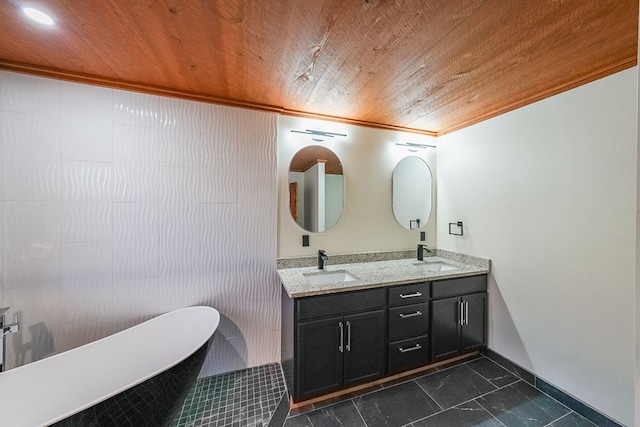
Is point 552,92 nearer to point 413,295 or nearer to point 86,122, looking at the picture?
point 413,295

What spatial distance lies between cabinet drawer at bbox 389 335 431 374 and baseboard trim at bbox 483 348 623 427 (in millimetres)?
709

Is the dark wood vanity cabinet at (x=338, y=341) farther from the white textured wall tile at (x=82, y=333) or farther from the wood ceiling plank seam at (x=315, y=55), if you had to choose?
the wood ceiling plank seam at (x=315, y=55)

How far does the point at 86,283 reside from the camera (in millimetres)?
1655

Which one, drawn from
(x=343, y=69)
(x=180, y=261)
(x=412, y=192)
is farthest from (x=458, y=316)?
(x=180, y=261)

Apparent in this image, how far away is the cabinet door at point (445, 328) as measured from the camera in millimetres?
1990

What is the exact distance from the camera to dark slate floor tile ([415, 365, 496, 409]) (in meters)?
1.72

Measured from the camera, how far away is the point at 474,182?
91.4 inches

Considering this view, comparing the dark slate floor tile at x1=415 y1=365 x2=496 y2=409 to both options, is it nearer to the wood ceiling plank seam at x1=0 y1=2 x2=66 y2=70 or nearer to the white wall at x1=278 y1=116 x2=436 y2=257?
the white wall at x1=278 y1=116 x2=436 y2=257

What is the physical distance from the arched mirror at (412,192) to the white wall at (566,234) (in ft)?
1.69

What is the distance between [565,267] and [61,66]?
3732 millimetres

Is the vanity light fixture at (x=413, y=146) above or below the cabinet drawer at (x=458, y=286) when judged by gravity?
above

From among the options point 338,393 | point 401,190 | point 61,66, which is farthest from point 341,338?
point 61,66

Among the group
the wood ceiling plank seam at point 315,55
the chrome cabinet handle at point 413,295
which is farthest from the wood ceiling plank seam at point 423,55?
the chrome cabinet handle at point 413,295

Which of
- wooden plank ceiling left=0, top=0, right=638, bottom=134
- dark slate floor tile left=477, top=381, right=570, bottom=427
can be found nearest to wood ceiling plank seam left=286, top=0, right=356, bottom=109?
wooden plank ceiling left=0, top=0, right=638, bottom=134
